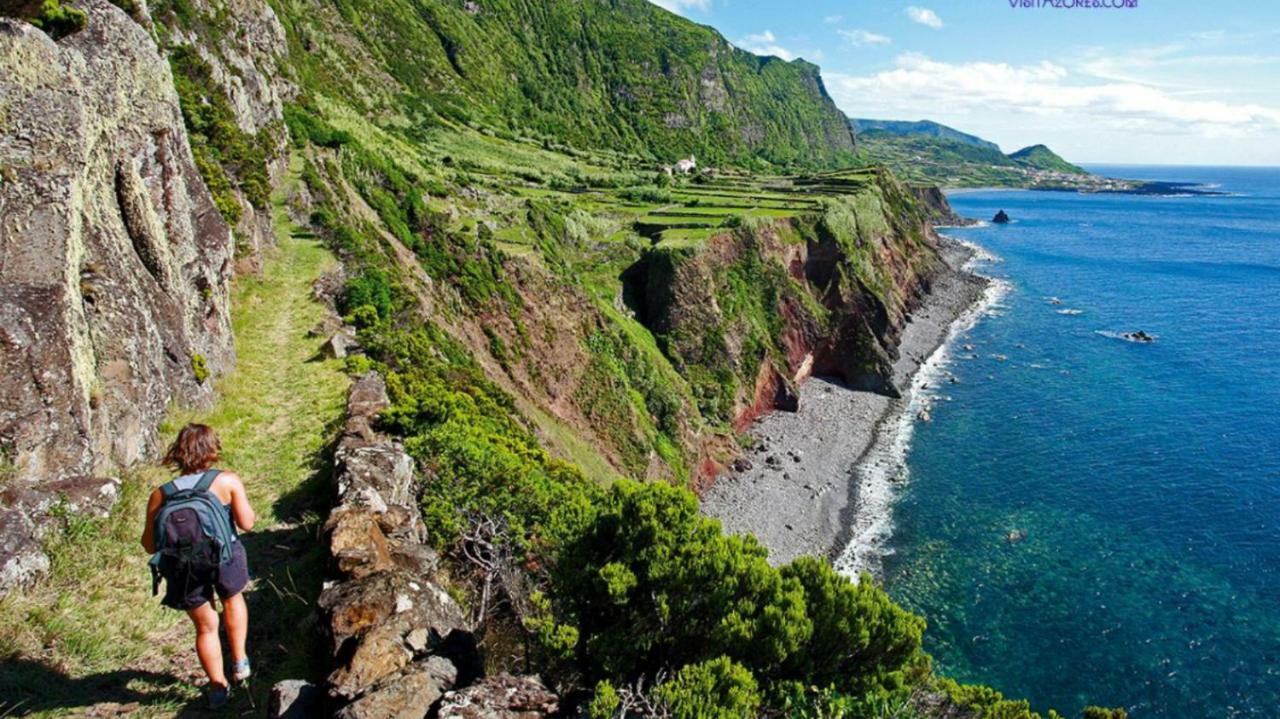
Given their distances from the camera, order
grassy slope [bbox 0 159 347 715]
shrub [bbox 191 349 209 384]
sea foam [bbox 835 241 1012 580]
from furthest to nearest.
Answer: sea foam [bbox 835 241 1012 580], shrub [bbox 191 349 209 384], grassy slope [bbox 0 159 347 715]

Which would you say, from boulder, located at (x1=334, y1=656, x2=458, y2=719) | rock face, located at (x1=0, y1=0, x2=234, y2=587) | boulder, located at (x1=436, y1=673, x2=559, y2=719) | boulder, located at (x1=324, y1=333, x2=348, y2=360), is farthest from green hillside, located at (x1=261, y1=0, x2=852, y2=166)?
boulder, located at (x1=436, y1=673, x2=559, y2=719)

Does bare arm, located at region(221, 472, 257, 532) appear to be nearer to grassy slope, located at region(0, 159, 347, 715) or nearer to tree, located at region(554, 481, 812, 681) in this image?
grassy slope, located at region(0, 159, 347, 715)

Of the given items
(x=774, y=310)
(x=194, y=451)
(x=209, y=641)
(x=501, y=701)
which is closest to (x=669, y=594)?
(x=501, y=701)

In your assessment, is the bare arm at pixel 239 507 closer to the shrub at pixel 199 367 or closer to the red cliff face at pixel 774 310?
the shrub at pixel 199 367

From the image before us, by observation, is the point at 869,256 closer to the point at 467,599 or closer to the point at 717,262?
the point at 717,262

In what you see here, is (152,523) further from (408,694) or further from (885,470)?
(885,470)

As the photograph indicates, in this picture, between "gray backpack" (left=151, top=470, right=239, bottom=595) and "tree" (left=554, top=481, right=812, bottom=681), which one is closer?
"gray backpack" (left=151, top=470, right=239, bottom=595)
